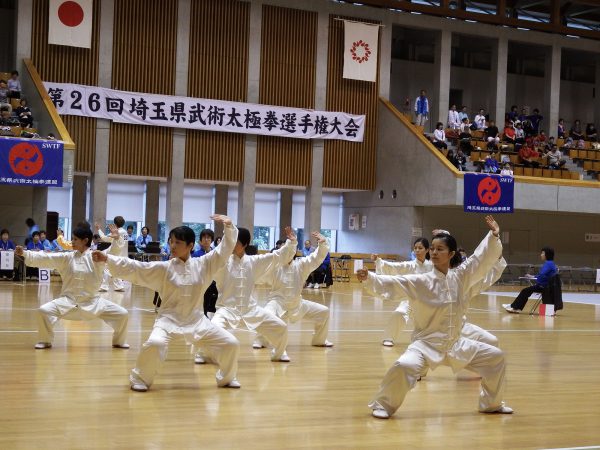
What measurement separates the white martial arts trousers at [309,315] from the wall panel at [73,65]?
18.4 meters

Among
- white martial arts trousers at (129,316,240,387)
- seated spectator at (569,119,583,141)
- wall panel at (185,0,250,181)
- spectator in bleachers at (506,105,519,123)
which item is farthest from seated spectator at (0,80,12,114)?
seated spectator at (569,119,583,141)

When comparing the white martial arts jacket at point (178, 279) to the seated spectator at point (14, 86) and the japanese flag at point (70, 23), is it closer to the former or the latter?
the seated spectator at point (14, 86)

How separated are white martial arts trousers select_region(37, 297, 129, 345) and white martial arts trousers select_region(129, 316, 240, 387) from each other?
2886 millimetres

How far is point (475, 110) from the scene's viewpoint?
127 ft

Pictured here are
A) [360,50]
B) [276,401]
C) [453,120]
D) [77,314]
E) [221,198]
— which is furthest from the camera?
[221,198]

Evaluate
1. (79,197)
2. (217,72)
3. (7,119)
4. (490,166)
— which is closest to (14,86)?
(7,119)

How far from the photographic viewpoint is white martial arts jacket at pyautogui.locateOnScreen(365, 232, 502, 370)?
748 centimetres

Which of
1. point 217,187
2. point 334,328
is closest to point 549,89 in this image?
point 217,187

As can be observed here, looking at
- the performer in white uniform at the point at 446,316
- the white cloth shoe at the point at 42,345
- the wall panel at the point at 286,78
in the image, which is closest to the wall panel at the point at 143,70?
the wall panel at the point at 286,78

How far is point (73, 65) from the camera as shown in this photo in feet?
93.4

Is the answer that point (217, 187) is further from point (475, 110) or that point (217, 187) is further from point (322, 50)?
point (475, 110)

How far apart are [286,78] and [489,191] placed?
27.7ft

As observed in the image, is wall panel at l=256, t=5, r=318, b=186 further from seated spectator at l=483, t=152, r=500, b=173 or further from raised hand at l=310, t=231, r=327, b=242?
raised hand at l=310, t=231, r=327, b=242

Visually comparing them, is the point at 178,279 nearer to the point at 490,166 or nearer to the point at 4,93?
the point at 4,93
